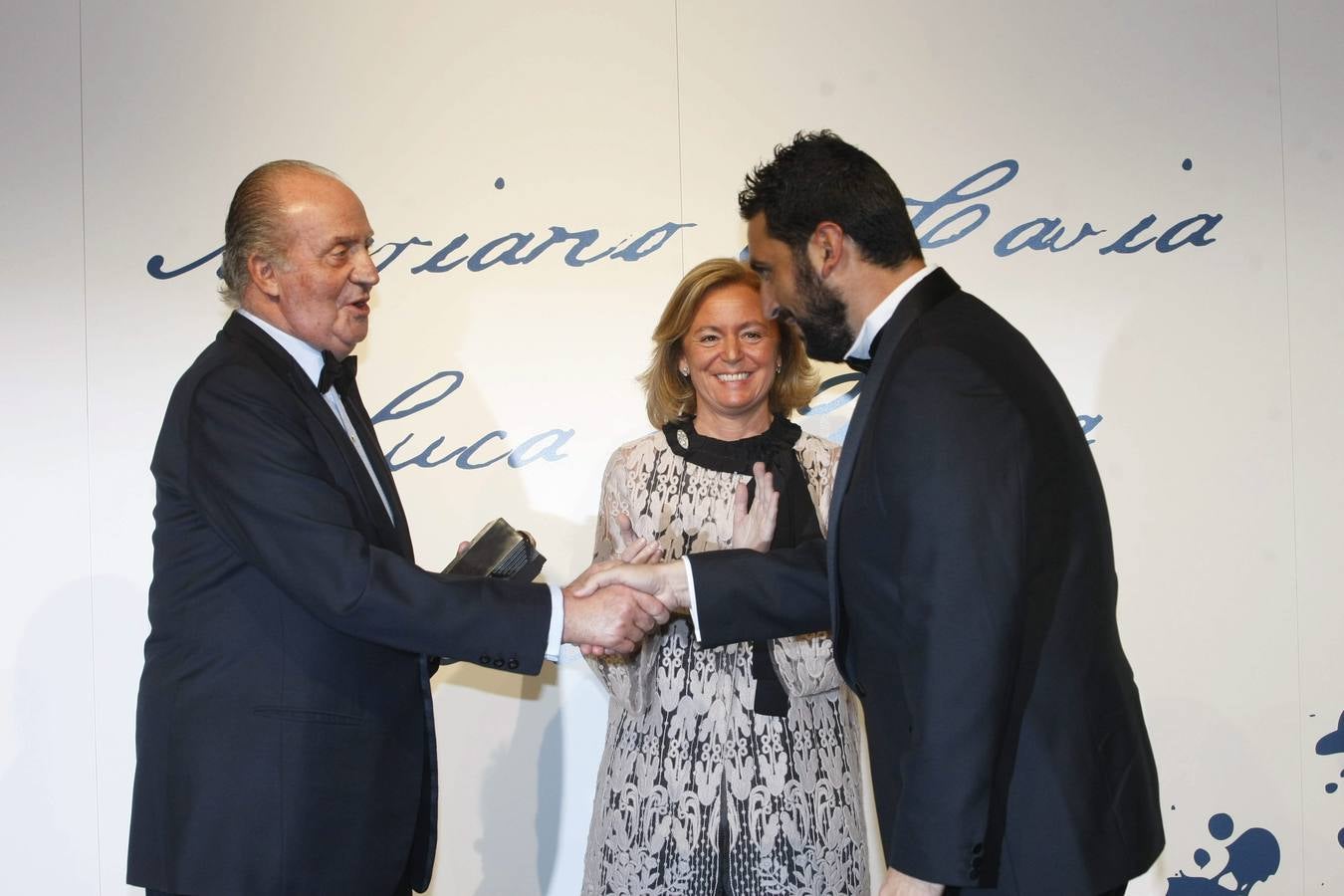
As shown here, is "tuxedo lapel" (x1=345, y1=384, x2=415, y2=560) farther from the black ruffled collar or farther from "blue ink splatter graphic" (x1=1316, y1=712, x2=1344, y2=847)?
"blue ink splatter graphic" (x1=1316, y1=712, x2=1344, y2=847)

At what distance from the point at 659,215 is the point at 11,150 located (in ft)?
6.53

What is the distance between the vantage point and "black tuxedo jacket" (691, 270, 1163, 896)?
1635 mm

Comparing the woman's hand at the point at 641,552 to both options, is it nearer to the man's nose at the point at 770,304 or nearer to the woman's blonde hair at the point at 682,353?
the woman's blonde hair at the point at 682,353

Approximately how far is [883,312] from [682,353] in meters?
1.35

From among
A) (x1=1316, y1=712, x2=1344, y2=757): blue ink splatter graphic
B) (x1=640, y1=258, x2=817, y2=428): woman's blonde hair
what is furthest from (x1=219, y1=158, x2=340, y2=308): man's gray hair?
(x1=1316, y1=712, x2=1344, y2=757): blue ink splatter graphic

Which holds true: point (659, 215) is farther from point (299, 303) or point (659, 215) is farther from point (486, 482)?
point (299, 303)

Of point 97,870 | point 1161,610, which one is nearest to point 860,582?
point 1161,610

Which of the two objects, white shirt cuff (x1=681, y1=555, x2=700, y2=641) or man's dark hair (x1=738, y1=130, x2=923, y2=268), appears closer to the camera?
man's dark hair (x1=738, y1=130, x2=923, y2=268)

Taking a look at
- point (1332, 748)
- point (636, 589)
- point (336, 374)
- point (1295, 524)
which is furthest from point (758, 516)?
point (1332, 748)

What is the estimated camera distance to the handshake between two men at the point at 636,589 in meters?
2.57

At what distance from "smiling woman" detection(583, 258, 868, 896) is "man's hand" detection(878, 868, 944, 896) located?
103cm

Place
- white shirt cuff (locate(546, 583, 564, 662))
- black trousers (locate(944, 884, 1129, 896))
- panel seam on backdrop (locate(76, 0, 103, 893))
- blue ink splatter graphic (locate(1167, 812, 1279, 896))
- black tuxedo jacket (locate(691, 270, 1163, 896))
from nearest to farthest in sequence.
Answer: black tuxedo jacket (locate(691, 270, 1163, 896)) → black trousers (locate(944, 884, 1129, 896)) → white shirt cuff (locate(546, 583, 564, 662)) → panel seam on backdrop (locate(76, 0, 103, 893)) → blue ink splatter graphic (locate(1167, 812, 1279, 896))

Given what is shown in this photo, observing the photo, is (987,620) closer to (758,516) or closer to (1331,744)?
(758,516)

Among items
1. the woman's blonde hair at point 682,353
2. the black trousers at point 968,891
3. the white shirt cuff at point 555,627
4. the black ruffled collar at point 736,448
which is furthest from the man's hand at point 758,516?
the black trousers at point 968,891
